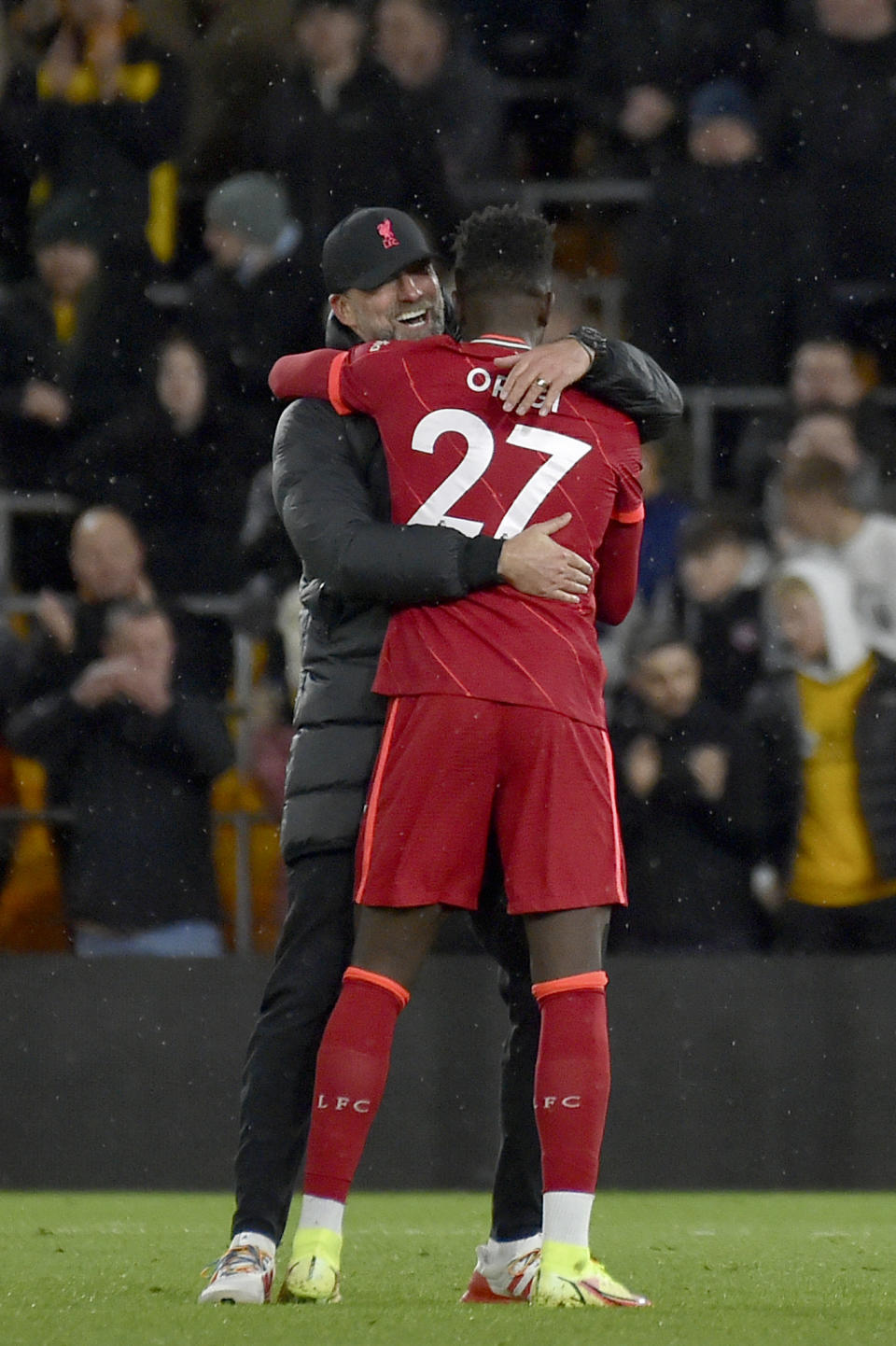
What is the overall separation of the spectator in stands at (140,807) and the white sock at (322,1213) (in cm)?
306

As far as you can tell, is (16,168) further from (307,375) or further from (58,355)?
(307,375)

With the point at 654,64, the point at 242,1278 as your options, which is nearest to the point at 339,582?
the point at 242,1278

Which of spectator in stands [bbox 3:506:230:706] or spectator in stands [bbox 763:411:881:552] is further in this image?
spectator in stands [bbox 763:411:881:552]

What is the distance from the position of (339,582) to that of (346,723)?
26 centimetres

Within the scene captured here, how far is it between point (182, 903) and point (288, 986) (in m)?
2.92

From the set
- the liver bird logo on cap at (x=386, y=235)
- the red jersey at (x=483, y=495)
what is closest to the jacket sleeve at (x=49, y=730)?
the liver bird logo on cap at (x=386, y=235)

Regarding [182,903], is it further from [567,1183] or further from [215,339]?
[567,1183]

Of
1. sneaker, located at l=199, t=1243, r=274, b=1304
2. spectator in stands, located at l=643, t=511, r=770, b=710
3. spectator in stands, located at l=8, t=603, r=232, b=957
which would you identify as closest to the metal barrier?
spectator in stands, located at l=643, t=511, r=770, b=710

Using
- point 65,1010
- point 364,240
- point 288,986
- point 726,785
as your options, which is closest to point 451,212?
point 726,785

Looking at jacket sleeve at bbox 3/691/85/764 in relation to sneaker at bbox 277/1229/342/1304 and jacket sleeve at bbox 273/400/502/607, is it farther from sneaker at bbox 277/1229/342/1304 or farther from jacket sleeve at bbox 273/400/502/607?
sneaker at bbox 277/1229/342/1304

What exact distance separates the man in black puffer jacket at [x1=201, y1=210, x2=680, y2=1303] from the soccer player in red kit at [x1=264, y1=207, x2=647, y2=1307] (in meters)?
0.07

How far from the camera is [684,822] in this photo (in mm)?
6199

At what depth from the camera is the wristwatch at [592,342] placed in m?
3.29

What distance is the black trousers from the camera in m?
3.30
